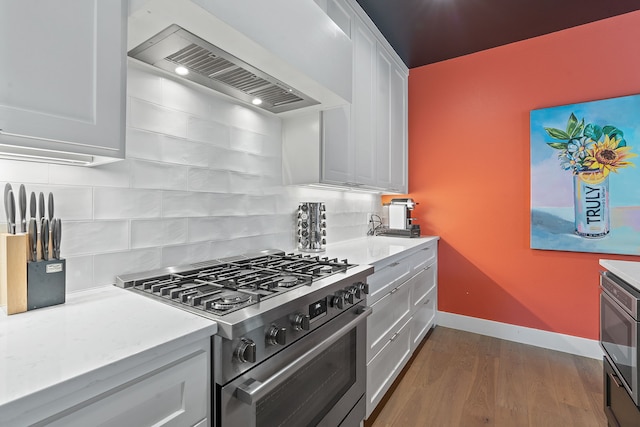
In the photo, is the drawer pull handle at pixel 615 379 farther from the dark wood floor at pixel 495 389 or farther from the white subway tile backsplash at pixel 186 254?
the white subway tile backsplash at pixel 186 254

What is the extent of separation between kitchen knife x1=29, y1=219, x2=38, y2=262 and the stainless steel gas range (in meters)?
0.31

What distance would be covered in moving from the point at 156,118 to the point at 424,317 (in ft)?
8.33

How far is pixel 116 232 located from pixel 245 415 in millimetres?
857

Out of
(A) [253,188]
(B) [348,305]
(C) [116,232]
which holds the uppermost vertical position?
(A) [253,188]

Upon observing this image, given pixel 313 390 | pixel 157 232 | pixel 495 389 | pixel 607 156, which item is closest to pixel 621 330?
pixel 495 389

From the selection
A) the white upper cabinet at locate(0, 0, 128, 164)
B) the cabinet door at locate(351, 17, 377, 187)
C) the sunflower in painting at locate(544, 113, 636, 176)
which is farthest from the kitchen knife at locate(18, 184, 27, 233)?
the sunflower in painting at locate(544, 113, 636, 176)

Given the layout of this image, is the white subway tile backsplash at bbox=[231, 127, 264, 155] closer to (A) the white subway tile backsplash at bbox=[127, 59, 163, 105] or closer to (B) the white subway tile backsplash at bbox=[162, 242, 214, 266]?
(A) the white subway tile backsplash at bbox=[127, 59, 163, 105]

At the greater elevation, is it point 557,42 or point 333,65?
point 557,42

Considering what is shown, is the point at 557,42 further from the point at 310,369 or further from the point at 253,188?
the point at 310,369

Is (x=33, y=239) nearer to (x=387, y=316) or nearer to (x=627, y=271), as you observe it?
(x=387, y=316)

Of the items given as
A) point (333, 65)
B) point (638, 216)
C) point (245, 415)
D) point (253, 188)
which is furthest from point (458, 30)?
point (245, 415)

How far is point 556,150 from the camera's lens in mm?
2646

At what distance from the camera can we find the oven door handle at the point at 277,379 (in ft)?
2.88

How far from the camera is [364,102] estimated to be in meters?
2.42
